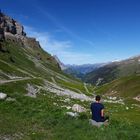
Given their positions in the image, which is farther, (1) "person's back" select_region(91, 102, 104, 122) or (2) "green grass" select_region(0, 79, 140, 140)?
(1) "person's back" select_region(91, 102, 104, 122)

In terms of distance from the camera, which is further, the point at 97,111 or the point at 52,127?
the point at 52,127

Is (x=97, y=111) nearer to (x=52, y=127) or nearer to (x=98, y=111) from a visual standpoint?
(x=98, y=111)

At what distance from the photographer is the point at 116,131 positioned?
23.9 m

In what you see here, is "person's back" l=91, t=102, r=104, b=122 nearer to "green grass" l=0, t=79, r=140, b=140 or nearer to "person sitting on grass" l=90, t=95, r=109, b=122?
"person sitting on grass" l=90, t=95, r=109, b=122

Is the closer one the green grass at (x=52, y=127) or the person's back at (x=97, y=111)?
the green grass at (x=52, y=127)

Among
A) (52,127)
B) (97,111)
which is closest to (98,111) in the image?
(97,111)

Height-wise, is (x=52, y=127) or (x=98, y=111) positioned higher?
(x=98, y=111)

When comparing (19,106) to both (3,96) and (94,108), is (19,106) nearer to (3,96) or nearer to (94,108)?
(3,96)

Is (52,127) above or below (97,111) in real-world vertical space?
below

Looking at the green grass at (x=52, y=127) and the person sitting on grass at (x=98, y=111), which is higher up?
the person sitting on grass at (x=98, y=111)

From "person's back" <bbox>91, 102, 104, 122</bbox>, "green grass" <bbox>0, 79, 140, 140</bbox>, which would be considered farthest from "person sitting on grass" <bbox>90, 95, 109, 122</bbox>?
"green grass" <bbox>0, 79, 140, 140</bbox>

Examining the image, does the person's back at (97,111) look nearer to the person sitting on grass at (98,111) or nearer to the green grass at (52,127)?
the person sitting on grass at (98,111)

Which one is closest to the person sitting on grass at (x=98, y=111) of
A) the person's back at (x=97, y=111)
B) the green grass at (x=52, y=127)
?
the person's back at (x=97, y=111)

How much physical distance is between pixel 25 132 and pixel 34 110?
23.1ft
